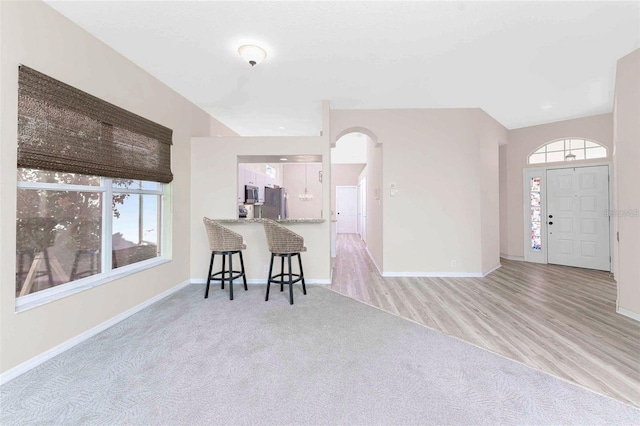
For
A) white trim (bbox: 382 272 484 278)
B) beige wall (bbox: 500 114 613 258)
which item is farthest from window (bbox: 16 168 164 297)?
beige wall (bbox: 500 114 613 258)

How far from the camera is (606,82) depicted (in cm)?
348

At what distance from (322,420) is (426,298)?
2315 millimetres

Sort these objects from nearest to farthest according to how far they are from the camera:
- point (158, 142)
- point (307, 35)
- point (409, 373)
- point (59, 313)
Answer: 1. point (409, 373)
2. point (59, 313)
3. point (307, 35)
4. point (158, 142)

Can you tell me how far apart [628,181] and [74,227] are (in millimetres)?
5491

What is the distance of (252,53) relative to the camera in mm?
2605

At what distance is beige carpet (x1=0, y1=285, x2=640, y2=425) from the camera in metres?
1.44

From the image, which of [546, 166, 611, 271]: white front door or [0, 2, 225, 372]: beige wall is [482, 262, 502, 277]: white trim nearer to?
[546, 166, 611, 271]: white front door

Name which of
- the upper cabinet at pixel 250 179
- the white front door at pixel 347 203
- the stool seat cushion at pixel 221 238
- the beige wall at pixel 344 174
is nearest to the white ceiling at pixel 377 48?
the upper cabinet at pixel 250 179

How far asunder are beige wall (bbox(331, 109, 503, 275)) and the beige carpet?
2066 millimetres

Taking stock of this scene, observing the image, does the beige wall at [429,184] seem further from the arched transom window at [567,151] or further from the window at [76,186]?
the window at [76,186]

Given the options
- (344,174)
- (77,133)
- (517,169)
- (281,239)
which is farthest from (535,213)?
(77,133)

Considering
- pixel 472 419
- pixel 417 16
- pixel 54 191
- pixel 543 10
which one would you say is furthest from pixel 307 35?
pixel 472 419

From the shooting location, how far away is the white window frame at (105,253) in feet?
6.51

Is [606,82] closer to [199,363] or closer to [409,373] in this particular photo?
[409,373]
